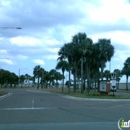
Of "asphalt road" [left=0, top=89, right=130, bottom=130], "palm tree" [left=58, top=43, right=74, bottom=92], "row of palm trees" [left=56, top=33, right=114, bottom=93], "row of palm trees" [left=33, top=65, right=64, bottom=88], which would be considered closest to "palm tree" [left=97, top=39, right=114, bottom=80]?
"row of palm trees" [left=56, top=33, right=114, bottom=93]

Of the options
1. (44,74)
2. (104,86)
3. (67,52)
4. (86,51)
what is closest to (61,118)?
(104,86)

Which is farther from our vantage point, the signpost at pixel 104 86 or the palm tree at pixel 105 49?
the palm tree at pixel 105 49

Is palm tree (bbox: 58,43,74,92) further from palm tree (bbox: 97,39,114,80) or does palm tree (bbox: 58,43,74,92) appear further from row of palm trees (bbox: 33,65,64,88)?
row of palm trees (bbox: 33,65,64,88)

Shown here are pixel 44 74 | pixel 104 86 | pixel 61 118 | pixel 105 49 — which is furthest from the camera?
pixel 44 74

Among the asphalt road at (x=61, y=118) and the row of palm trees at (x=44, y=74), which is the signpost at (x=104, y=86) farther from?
the row of palm trees at (x=44, y=74)

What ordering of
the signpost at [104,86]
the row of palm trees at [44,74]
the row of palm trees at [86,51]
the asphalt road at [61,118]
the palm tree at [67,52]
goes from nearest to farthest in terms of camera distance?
the asphalt road at [61,118]
the signpost at [104,86]
the row of palm trees at [86,51]
the palm tree at [67,52]
the row of palm trees at [44,74]

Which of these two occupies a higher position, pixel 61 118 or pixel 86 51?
pixel 86 51

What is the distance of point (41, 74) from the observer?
406 feet

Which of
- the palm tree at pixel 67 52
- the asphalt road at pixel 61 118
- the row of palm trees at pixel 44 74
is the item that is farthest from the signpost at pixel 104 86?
the row of palm trees at pixel 44 74

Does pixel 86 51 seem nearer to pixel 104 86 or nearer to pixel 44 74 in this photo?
pixel 104 86

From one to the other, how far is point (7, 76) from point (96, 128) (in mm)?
109851

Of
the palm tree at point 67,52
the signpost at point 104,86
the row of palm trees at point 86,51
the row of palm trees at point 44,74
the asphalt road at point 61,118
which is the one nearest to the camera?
the asphalt road at point 61,118

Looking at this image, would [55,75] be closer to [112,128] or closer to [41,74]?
[41,74]

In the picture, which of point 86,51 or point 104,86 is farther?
point 86,51
